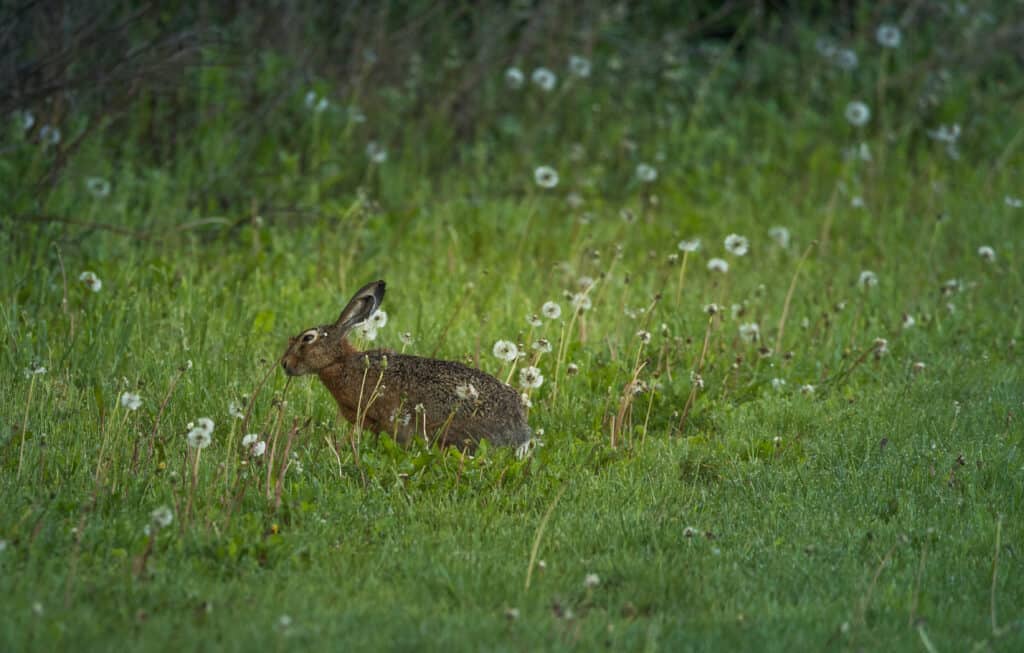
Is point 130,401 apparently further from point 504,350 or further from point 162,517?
point 504,350

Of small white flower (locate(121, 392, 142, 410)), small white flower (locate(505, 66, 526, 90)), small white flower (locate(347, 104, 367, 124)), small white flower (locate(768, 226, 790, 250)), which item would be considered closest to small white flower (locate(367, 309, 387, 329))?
small white flower (locate(121, 392, 142, 410))

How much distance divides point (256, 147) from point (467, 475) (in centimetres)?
521

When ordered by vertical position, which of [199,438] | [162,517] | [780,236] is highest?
[780,236]

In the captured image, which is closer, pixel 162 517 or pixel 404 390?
pixel 162 517

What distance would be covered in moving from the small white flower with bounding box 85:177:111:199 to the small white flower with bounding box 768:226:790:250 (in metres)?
4.18

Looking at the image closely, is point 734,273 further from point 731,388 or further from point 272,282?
point 272,282

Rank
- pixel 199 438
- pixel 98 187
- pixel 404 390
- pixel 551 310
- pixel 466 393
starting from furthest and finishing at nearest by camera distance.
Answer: pixel 98 187
pixel 551 310
pixel 404 390
pixel 466 393
pixel 199 438

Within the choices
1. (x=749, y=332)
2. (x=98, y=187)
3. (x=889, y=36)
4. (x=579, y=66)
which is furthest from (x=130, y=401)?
(x=889, y=36)

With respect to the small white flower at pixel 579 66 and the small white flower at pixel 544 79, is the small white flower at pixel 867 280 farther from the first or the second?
the small white flower at pixel 579 66

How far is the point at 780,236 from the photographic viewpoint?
359 inches

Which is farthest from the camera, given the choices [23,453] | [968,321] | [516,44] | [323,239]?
[516,44]

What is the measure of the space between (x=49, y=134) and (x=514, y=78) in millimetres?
3439

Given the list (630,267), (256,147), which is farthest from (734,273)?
(256,147)

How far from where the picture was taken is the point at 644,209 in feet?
33.2
